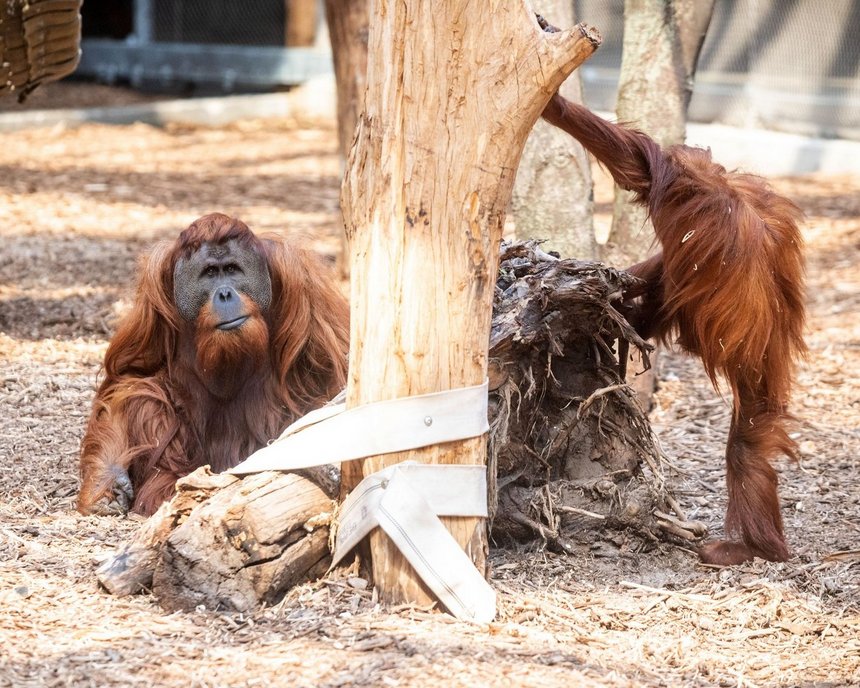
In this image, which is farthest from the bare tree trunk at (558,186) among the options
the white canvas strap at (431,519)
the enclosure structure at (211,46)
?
the enclosure structure at (211,46)

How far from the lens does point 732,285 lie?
3.06 metres

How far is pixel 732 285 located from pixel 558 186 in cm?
151

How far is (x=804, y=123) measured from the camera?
9250 mm

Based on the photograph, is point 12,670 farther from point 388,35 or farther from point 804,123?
point 804,123

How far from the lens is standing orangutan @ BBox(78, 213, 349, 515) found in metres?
3.60

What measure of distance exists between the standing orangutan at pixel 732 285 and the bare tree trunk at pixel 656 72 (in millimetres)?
1205

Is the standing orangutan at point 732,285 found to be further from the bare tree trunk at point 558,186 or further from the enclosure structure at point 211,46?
the enclosure structure at point 211,46

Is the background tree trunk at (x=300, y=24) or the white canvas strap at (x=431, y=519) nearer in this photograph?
the white canvas strap at (x=431, y=519)

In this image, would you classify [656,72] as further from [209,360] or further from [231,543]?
[231,543]

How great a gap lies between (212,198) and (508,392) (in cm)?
597

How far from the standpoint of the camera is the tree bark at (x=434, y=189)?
8.07ft

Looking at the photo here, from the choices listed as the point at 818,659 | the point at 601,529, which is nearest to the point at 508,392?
the point at 601,529

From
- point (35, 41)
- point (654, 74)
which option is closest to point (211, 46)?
point (35, 41)

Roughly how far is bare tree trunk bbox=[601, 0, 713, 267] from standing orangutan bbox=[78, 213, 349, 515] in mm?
1320
